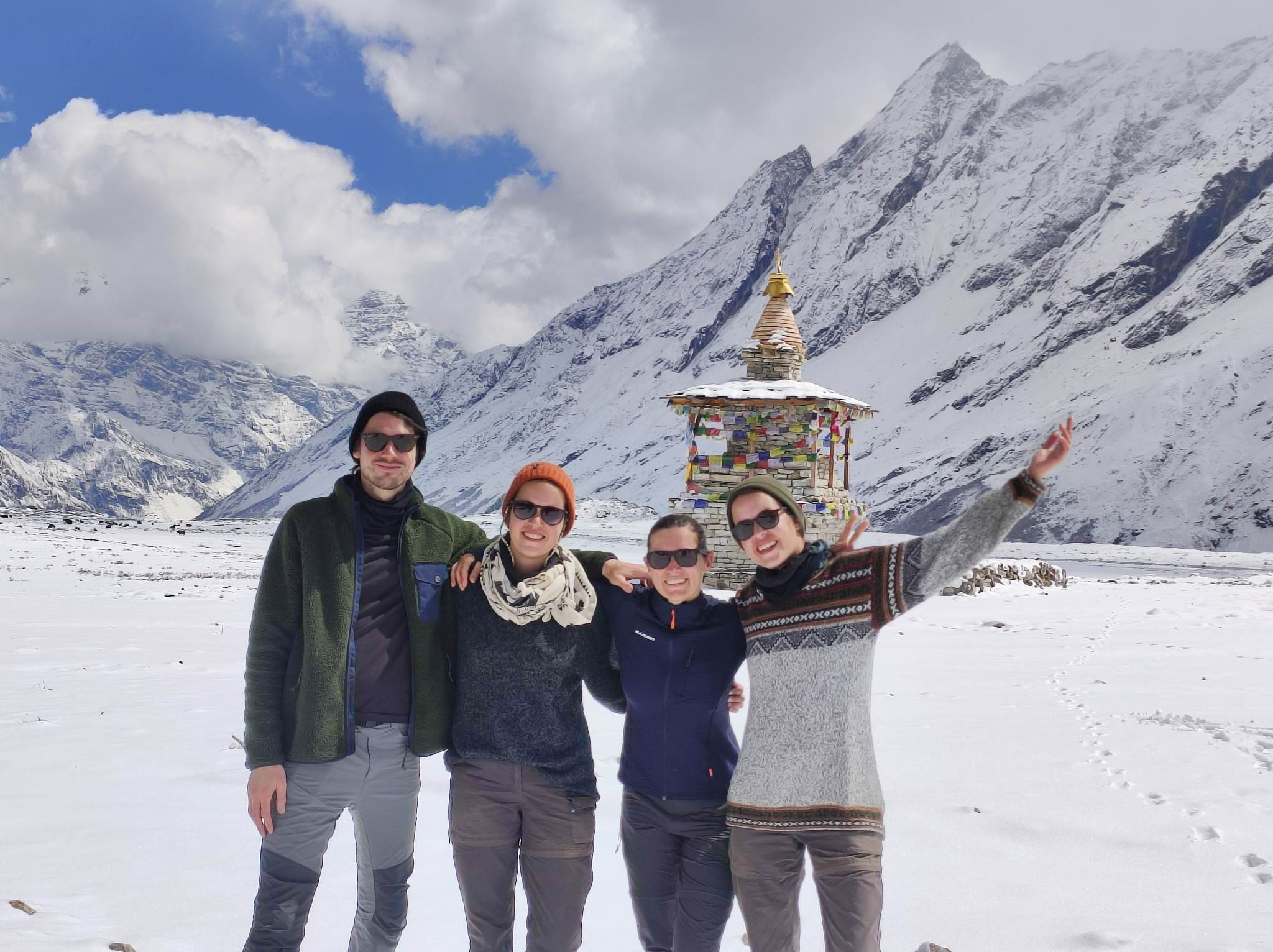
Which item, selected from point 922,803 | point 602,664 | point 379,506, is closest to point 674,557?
point 602,664

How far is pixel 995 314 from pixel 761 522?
9039 cm

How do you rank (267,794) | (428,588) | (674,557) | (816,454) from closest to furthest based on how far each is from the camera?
1. (267,794)
2. (674,557)
3. (428,588)
4. (816,454)

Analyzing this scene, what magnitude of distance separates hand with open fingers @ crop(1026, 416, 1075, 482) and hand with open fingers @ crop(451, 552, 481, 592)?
6.78 feet

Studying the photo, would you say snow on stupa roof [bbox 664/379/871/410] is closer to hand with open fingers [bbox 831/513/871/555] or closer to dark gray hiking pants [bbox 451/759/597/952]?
hand with open fingers [bbox 831/513/871/555]

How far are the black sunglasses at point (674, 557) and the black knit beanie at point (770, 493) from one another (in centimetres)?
19

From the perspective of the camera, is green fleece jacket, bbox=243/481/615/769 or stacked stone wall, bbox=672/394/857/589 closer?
green fleece jacket, bbox=243/481/615/769

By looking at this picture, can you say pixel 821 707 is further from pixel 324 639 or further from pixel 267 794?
pixel 267 794

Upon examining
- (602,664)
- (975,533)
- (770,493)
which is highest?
(770,493)

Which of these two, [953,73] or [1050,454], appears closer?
[1050,454]

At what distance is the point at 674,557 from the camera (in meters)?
3.26

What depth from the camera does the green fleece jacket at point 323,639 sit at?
3162 mm

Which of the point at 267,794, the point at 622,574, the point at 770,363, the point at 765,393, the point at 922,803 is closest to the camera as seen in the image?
the point at 267,794

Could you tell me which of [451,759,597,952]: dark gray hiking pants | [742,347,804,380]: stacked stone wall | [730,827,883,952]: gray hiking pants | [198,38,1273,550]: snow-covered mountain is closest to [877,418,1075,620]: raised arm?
[730,827,883,952]: gray hiking pants

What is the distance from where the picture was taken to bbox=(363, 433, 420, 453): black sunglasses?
340cm
